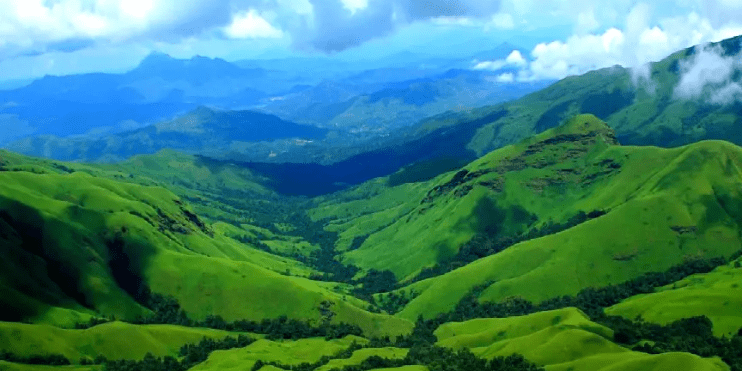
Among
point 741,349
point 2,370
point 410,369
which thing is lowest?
point 741,349

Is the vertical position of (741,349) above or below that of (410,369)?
below

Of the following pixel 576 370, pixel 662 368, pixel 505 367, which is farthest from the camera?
pixel 505 367

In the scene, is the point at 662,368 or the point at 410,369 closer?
the point at 662,368

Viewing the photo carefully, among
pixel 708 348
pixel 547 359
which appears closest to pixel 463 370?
pixel 547 359

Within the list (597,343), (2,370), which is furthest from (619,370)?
(2,370)

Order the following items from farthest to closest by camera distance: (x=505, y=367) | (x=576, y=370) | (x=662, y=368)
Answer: (x=505, y=367)
(x=576, y=370)
(x=662, y=368)

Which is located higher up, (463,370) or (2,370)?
(2,370)

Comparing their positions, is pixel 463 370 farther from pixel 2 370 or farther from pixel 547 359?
Result: pixel 2 370

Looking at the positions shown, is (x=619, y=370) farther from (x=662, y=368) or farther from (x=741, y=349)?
(x=741, y=349)

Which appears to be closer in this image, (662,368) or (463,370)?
(662,368)
